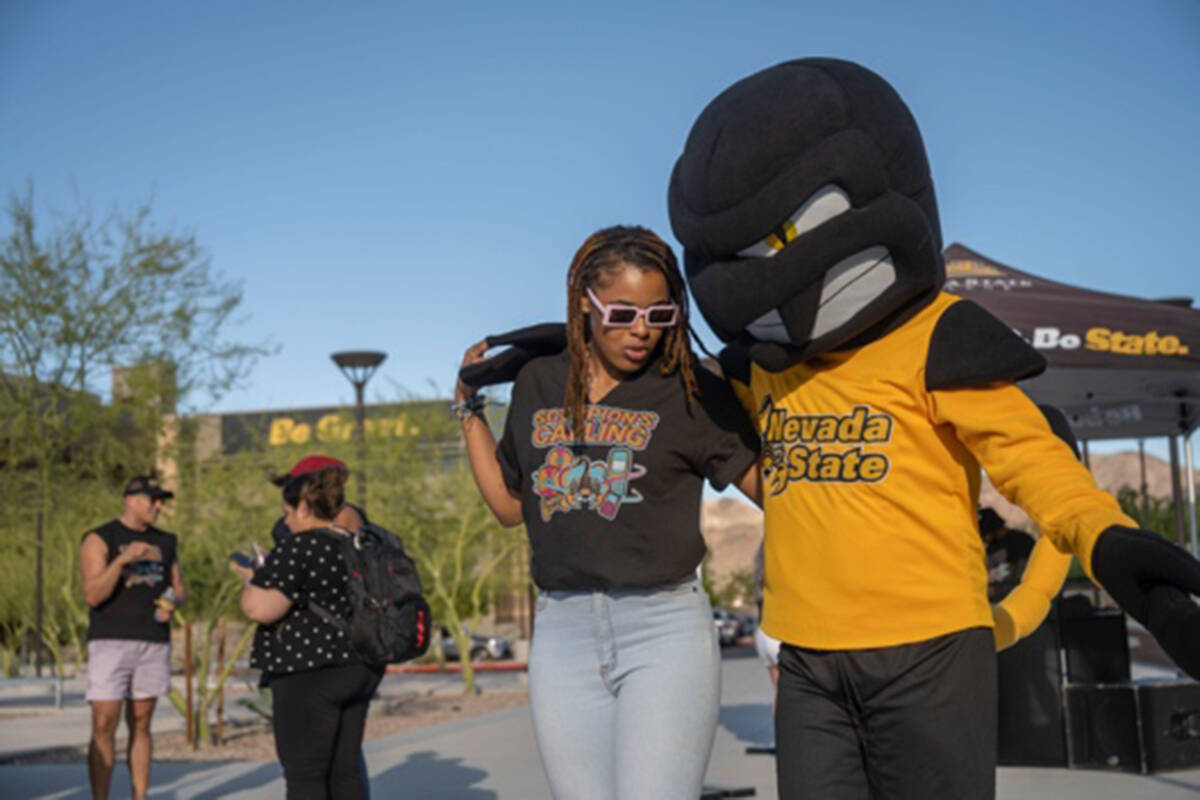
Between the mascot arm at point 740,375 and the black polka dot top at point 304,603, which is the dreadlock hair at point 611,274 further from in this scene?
the black polka dot top at point 304,603

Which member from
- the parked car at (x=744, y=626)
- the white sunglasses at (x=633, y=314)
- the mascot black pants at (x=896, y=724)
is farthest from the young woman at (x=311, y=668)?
the parked car at (x=744, y=626)

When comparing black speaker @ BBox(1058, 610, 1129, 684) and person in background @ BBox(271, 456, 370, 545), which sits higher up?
person in background @ BBox(271, 456, 370, 545)

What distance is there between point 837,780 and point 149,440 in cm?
1586

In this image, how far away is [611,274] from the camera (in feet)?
10.8

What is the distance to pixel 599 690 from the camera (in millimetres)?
3111

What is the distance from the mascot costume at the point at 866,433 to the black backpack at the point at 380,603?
235 centimetres

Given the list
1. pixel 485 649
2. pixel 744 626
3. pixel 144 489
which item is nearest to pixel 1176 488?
pixel 144 489

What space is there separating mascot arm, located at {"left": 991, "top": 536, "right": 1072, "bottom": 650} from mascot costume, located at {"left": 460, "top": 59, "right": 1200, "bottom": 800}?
1.57 ft

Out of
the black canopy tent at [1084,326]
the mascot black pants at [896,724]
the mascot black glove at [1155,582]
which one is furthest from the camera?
the black canopy tent at [1084,326]

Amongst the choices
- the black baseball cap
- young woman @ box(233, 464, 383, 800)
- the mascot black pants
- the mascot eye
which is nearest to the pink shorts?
the black baseball cap

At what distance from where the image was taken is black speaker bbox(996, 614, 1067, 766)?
24.4 ft

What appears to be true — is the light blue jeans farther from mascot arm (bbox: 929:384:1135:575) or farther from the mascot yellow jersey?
mascot arm (bbox: 929:384:1135:575)

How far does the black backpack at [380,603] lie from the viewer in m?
5.01

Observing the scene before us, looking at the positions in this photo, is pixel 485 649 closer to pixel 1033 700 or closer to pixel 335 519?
pixel 1033 700
